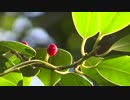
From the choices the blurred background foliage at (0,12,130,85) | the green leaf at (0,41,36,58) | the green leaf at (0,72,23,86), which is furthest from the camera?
the blurred background foliage at (0,12,130,85)

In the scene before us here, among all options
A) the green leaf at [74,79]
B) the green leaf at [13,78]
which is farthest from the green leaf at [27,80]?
the green leaf at [74,79]

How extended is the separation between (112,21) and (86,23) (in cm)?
7

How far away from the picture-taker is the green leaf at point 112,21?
973mm

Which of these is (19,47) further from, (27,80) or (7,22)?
(7,22)

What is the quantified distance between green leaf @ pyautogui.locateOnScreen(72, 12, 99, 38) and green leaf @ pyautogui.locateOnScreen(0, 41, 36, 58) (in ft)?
0.45

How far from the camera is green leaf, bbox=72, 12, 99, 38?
0.99 m

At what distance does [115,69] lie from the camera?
102 centimetres

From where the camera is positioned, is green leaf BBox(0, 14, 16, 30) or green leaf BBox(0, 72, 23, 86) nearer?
green leaf BBox(0, 72, 23, 86)

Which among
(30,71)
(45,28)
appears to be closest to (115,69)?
(30,71)

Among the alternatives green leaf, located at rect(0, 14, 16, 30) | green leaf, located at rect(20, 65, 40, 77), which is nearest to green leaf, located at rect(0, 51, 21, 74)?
green leaf, located at rect(20, 65, 40, 77)

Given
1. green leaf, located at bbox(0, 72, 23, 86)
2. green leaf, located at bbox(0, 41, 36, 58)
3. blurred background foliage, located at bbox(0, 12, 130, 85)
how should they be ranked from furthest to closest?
blurred background foliage, located at bbox(0, 12, 130, 85) → green leaf, located at bbox(0, 72, 23, 86) → green leaf, located at bbox(0, 41, 36, 58)

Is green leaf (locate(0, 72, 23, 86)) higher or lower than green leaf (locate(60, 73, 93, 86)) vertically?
higher

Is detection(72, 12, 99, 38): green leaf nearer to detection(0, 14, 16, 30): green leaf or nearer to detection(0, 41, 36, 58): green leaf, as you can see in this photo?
detection(0, 41, 36, 58): green leaf
